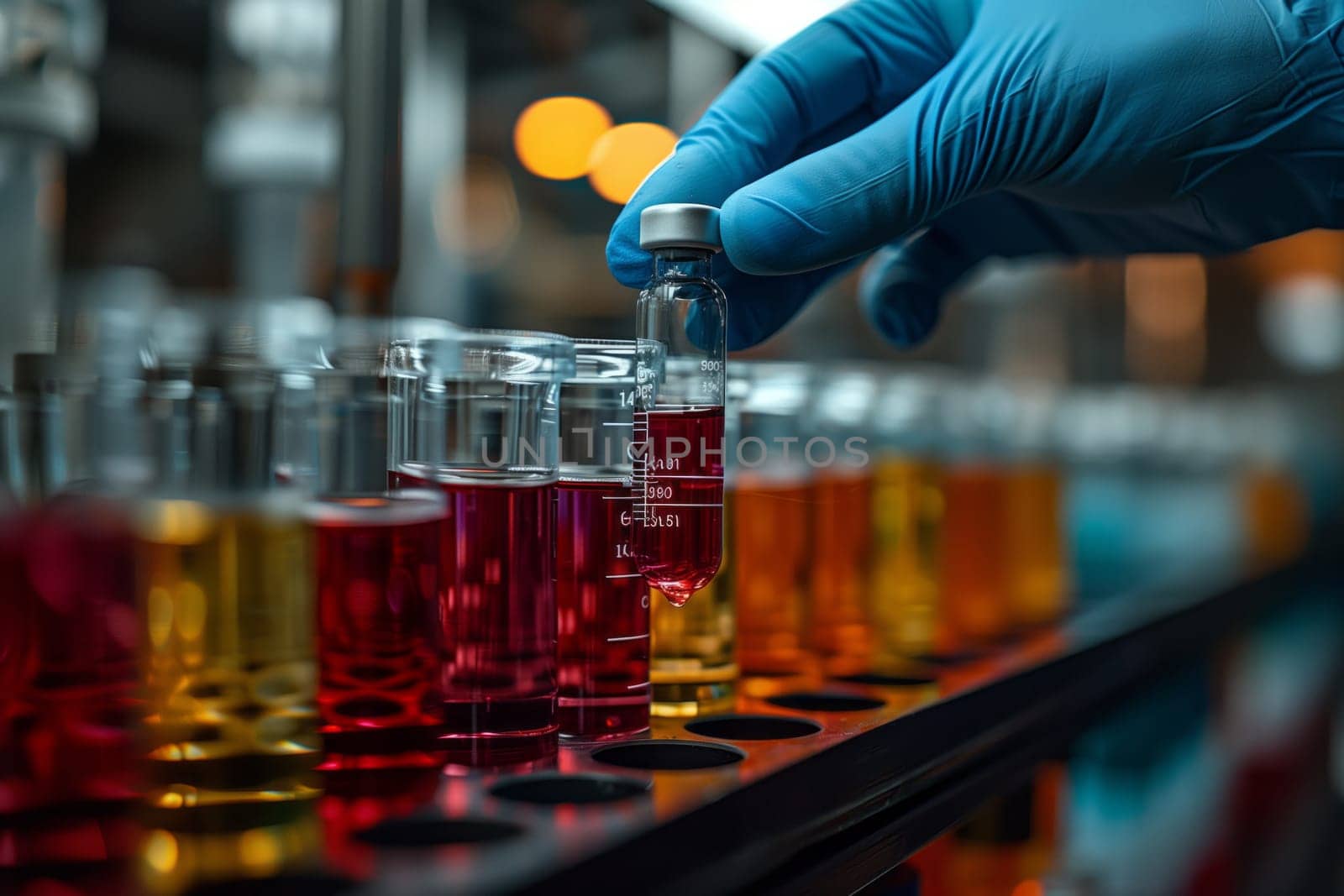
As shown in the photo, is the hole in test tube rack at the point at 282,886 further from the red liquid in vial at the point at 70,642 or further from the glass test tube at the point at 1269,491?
the glass test tube at the point at 1269,491

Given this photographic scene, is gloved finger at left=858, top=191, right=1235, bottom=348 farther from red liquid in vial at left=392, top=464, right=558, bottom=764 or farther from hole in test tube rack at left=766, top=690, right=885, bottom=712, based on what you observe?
red liquid in vial at left=392, top=464, right=558, bottom=764

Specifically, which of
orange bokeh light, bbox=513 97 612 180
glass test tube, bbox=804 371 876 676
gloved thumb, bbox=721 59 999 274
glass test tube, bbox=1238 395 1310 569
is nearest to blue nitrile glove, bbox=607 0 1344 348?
gloved thumb, bbox=721 59 999 274

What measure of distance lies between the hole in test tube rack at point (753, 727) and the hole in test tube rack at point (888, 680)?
0.66 feet

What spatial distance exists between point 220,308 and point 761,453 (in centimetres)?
76

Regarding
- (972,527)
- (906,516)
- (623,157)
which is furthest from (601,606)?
(623,157)

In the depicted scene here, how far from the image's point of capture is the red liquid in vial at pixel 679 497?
33.0 inches

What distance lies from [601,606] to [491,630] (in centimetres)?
12

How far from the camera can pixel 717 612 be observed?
106cm

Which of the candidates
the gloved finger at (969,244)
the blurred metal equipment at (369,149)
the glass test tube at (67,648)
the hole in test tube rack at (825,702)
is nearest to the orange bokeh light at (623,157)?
the gloved finger at (969,244)

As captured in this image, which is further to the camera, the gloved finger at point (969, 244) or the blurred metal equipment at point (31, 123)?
the gloved finger at point (969, 244)

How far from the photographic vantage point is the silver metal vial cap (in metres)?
0.82

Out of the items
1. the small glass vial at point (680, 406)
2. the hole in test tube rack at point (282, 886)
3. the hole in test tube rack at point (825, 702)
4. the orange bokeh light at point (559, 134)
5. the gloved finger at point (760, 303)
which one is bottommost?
the hole in test tube rack at point (825, 702)

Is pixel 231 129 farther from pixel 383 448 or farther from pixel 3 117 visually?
pixel 383 448

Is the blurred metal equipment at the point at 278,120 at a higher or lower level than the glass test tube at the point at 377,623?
higher
